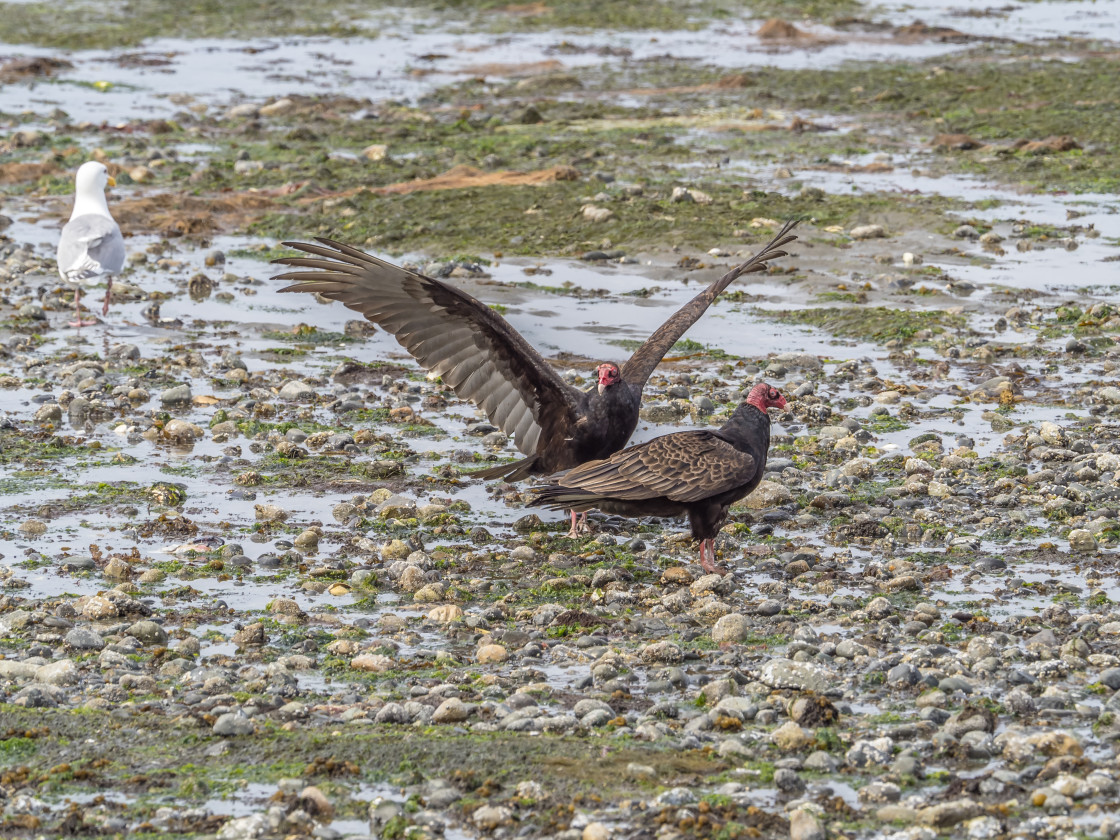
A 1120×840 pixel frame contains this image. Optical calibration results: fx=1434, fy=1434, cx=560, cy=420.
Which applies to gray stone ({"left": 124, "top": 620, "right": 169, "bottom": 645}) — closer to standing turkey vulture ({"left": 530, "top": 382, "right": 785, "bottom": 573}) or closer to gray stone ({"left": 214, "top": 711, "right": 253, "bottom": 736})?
gray stone ({"left": 214, "top": 711, "right": 253, "bottom": 736})

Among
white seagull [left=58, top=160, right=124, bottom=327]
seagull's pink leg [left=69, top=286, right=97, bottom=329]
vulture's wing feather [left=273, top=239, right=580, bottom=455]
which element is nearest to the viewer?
vulture's wing feather [left=273, top=239, right=580, bottom=455]

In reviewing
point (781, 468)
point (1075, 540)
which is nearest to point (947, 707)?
point (1075, 540)

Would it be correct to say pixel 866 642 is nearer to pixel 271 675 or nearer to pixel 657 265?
pixel 271 675

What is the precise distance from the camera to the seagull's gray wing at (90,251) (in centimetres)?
1320

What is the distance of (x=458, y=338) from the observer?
9.09 meters

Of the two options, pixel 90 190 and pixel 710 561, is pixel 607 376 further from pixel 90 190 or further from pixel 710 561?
pixel 90 190

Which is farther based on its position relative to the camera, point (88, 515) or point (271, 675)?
point (88, 515)

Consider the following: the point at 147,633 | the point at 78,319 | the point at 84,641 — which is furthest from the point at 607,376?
the point at 78,319

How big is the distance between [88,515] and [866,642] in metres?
4.77

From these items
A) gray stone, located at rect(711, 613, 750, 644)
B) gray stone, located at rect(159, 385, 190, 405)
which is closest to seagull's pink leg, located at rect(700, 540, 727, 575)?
gray stone, located at rect(711, 613, 750, 644)

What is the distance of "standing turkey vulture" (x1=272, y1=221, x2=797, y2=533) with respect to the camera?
883 centimetres

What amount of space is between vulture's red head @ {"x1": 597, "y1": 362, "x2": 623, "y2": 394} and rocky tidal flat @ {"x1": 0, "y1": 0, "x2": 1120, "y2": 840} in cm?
89

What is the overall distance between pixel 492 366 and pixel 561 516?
1.06 meters

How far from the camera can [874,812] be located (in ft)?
16.9
